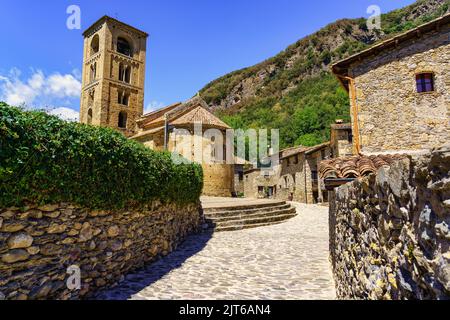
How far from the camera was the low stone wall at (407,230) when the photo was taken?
143 centimetres

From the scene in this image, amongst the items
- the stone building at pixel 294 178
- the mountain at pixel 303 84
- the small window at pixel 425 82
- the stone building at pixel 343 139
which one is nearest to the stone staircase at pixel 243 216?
the stone building at pixel 343 139

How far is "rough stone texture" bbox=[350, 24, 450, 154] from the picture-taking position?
33.0 ft

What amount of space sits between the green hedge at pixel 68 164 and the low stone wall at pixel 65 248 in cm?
24

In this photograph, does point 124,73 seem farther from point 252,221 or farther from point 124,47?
point 252,221

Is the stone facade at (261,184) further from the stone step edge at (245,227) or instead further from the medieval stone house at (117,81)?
the stone step edge at (245,227)

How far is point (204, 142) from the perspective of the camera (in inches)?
915

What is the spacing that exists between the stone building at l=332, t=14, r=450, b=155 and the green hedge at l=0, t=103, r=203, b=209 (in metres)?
8.24

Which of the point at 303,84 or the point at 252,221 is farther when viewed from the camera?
the point at 303,84

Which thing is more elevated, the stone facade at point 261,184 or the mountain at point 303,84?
the mountain at point 303,84

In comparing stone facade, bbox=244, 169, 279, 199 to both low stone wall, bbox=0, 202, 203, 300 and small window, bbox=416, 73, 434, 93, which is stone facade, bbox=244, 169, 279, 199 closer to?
small window, bbox=416, 73, 434, 93

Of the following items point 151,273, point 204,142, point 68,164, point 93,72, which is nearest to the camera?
point 68,164

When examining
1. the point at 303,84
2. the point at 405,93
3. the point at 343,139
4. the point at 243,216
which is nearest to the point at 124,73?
the point at 343,139

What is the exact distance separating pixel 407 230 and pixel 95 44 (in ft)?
133

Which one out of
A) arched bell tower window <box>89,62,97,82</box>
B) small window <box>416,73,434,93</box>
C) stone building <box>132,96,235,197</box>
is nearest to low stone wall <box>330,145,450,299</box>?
small window <box>416,73,434,93</box>
